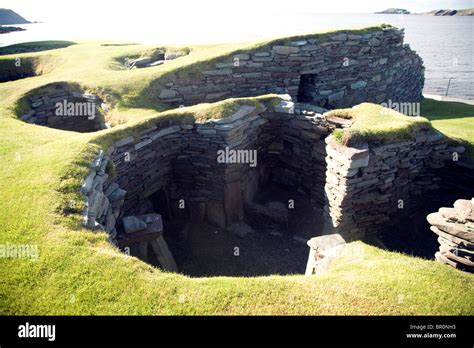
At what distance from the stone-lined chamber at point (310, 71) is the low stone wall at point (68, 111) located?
2716 mm

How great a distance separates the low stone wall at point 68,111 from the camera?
12719mm

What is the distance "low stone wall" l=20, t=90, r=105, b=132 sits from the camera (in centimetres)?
1272

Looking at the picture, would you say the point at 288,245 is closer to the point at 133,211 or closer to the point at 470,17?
the point at 133,211

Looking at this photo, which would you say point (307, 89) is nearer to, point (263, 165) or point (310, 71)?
point (310, 71)

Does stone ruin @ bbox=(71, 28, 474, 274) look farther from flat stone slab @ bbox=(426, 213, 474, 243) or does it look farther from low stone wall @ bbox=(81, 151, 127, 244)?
flat stone slab @ bbox=(426, 213, 474, 243)

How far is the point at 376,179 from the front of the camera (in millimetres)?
9391

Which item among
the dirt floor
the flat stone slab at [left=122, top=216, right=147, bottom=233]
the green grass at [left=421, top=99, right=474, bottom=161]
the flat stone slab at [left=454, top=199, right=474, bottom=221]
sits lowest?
the dirt floor

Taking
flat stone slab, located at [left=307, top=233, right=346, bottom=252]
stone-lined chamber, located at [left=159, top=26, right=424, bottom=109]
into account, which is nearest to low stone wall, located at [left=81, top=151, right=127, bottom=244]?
flat stone slab, located at [left=307, top=233, right=346, bottom=252]

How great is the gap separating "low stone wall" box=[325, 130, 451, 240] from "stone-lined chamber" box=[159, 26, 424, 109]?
21.6 feet

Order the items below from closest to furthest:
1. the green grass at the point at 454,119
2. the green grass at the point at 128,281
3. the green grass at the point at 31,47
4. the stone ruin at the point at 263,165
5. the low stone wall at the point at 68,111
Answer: the green grass at the point at 128,281, the stone ruin at the point at 263,165, the green grass at the point at 454,119, the low stone wall at the point at 68,111, the green grass at the point at 31,47

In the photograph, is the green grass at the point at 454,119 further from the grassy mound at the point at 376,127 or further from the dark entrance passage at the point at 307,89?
the dark entrance passage at the point at 307,89

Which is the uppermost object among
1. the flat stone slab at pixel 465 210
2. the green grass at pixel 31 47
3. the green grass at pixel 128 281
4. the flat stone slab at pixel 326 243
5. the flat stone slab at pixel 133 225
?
the green grass at pixel 31 47

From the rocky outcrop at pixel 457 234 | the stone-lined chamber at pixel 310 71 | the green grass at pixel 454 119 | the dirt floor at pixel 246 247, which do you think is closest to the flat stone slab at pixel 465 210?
the rocky outcrop at pixel 457 234
